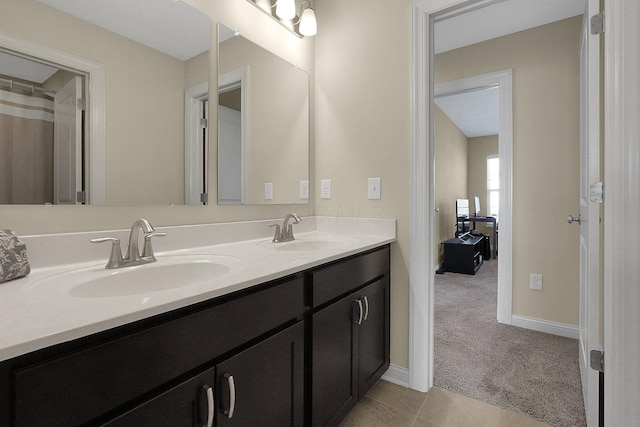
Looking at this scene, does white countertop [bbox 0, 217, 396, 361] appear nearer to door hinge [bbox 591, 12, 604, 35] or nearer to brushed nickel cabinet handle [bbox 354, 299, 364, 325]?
brushed nickel cabinet handle [bbox 354, 299, 364, 325]

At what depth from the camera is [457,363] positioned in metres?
1.91

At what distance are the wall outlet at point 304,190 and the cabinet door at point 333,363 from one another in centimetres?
81

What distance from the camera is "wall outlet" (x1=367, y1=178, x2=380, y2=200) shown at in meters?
1.77

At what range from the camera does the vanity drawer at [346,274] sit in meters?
1.14

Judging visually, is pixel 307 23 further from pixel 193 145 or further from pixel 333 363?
pixel 333 363

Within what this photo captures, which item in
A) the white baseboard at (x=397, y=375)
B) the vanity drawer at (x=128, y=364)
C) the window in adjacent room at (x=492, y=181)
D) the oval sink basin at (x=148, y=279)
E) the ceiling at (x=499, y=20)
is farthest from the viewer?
the window in adjacent room at (x=492, y=181)

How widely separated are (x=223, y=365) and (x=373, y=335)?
93cm

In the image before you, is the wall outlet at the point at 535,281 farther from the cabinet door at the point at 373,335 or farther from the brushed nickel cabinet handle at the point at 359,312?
the brushed nickel cabinet handle at the point at 359,312

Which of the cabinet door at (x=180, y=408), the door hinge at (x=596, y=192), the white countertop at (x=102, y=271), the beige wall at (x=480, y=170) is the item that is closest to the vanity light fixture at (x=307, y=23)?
the white countertop at (x=102, y=271)

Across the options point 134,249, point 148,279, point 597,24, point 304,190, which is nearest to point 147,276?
point 148,279

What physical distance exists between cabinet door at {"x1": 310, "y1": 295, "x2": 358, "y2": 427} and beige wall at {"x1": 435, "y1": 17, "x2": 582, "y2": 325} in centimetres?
186

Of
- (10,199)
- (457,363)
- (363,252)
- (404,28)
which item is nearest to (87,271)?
(10,199)

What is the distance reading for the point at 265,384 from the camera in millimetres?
908

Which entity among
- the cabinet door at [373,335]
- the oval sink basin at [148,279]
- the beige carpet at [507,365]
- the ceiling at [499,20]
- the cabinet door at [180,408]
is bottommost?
the beige carpet at [507,365]
